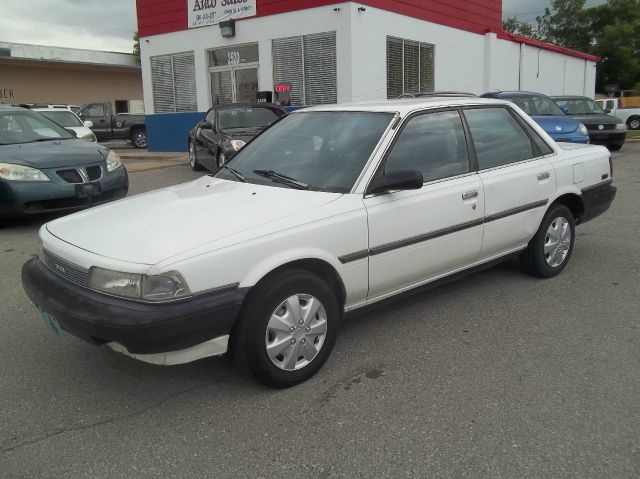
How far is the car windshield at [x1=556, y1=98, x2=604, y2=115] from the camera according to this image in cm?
1571

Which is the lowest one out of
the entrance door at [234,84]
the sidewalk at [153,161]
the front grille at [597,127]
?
the sidewalk at [153,161]

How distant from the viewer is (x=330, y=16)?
1358 centimetres

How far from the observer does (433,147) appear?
160 inches

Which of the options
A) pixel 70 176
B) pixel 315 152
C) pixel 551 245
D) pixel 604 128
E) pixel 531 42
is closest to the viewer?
pixel 315 152

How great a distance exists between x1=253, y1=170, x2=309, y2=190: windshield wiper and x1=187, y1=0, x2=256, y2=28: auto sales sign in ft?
40.4

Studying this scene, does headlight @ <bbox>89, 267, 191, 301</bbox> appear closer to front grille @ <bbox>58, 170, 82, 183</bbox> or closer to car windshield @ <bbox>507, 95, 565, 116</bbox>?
front grille @ <bbox>58, 170, 82, 183</bbox>

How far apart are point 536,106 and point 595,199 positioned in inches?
320

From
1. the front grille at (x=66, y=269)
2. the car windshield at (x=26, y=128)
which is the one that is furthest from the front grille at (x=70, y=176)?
the front grille at (x=66, y=269)

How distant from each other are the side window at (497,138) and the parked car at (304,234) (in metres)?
0.01

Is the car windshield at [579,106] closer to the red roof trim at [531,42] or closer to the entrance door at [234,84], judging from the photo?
the red roof trim at [531,42]

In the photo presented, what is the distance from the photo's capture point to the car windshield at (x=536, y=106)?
1265 centimetres

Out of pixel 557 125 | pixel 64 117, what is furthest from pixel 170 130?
pixel 557 125

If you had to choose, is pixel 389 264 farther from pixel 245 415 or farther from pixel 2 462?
pixel 2 462

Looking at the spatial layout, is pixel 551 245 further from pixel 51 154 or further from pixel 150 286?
pixel 51 154
